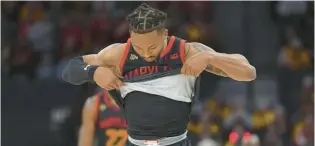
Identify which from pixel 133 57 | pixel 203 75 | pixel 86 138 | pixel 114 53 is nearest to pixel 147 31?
pixel 133 57

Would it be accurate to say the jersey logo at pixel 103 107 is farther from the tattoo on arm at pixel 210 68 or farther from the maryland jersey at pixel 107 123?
the tattoo on arm at pixel 210 68

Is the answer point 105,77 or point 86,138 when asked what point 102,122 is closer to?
point 86,138

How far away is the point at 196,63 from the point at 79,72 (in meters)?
0.65

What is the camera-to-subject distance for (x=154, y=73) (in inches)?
158

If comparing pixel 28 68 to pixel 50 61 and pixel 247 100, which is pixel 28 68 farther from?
pixel 247 100

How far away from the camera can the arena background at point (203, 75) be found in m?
9.08

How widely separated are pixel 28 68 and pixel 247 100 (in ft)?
9.46

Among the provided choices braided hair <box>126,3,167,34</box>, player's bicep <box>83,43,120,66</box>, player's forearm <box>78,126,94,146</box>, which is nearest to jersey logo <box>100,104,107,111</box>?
player's forearm <box>78,126,94,146</box>

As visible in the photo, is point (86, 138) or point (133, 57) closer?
point (133, 57)

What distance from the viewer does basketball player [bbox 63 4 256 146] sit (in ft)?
12.8

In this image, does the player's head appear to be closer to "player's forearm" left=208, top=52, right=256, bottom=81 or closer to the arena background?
"player's forearm" left=208, top=52, right=256, bottom=81

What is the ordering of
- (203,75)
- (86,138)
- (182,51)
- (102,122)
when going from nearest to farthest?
(182,51) → (86,138) → (102,122) → (203,75)

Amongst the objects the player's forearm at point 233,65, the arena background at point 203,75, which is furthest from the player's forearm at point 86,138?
the arena background at point 203,75

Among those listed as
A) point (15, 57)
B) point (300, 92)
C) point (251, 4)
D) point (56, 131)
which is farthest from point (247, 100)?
point (15, 57)
